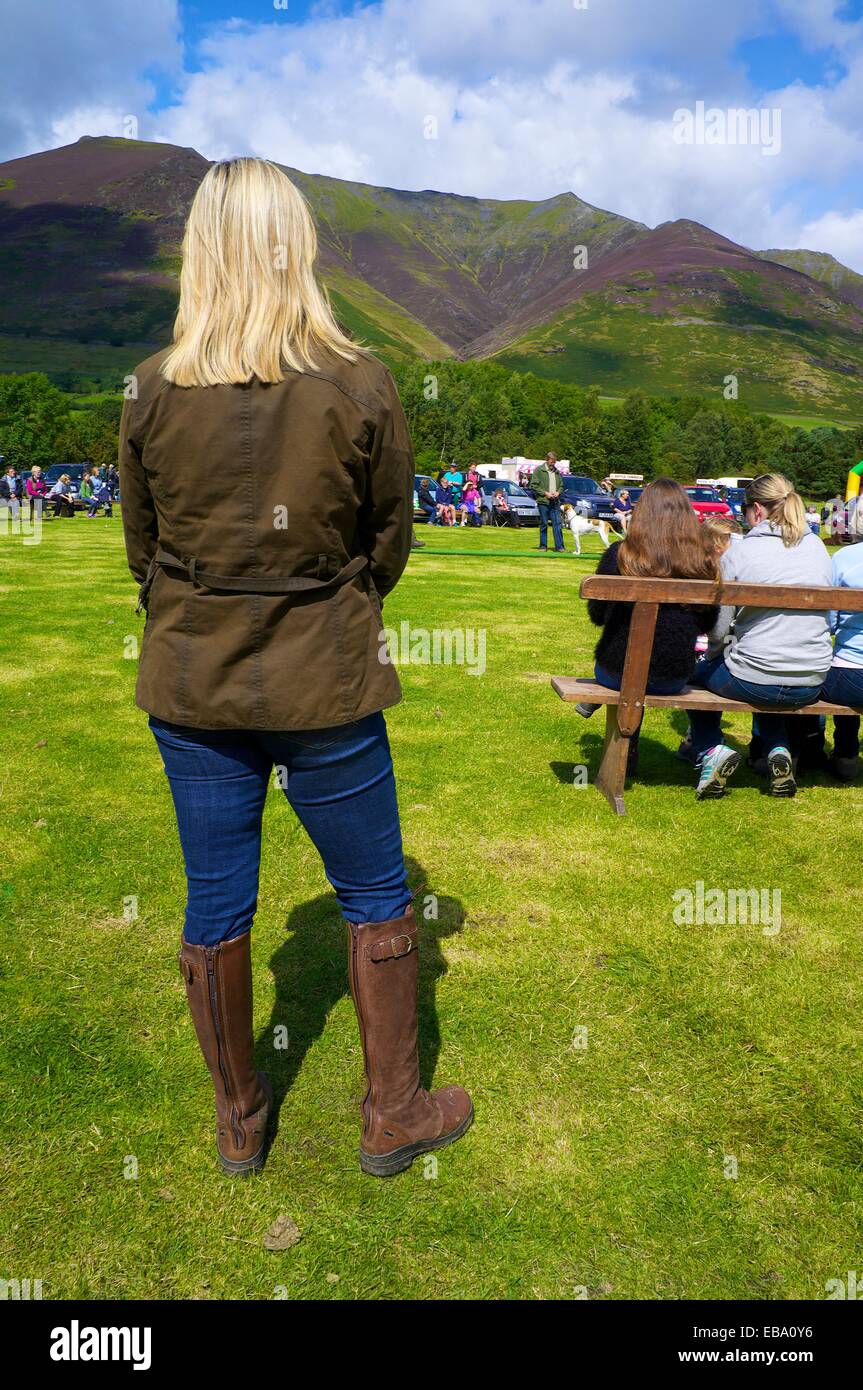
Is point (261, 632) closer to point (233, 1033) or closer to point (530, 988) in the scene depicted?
point (233, 1033)

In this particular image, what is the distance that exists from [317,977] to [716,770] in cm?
314

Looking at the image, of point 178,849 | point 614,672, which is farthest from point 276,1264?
point 614,672

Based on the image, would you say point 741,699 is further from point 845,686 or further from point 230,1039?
point 230,1039

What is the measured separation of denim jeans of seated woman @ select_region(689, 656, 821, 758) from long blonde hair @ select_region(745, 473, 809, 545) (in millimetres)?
962

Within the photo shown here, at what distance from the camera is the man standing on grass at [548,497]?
75.2ft

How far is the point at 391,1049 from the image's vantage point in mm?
2760

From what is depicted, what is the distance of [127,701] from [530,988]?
205 inches

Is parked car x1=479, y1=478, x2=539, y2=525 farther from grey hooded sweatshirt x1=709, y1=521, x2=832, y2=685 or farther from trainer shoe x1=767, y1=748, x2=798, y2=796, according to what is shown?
trainer shoe x1=767, y1=748, x2=798, y2=796

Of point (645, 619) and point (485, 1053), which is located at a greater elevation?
point (645, 619)

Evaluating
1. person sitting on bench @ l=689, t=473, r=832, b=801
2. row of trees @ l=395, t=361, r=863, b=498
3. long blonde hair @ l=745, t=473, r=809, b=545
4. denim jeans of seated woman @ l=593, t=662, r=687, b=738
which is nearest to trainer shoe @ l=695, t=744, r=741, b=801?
person sitting on bench @ l=689, t=473, r=832, b=801

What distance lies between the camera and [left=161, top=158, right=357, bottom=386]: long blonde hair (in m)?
2.18

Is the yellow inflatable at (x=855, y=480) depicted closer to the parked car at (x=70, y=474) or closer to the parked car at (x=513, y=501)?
the parked car at (x=513, y=501)

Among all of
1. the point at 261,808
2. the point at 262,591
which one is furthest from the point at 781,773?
the point at 262,591

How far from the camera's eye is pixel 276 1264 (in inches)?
98.7
